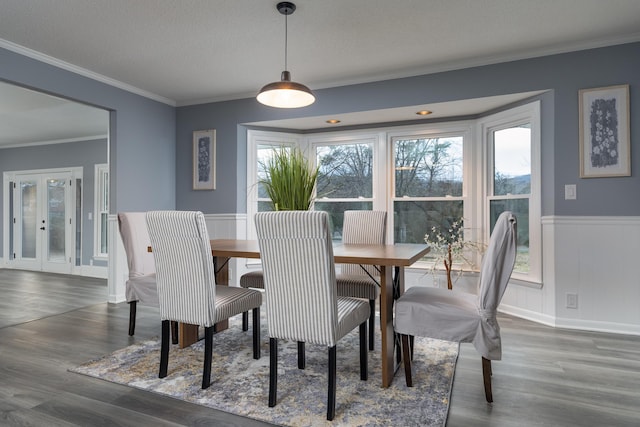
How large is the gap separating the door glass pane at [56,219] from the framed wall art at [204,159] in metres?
3.33

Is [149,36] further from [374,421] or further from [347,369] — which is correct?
[374,421]

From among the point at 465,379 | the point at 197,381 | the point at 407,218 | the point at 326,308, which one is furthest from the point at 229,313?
the point at 407,218

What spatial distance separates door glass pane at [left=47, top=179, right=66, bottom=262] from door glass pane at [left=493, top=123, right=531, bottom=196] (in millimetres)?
6717

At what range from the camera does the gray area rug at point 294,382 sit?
71.9 inches

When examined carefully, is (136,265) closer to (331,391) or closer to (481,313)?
(331,391)

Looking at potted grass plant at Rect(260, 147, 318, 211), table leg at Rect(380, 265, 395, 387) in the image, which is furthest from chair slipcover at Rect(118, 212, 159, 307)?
table leg at Rect(380, 265, 395, 387)

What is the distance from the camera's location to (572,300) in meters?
3.20

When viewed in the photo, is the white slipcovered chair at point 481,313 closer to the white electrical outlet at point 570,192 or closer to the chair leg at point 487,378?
the chair leg at point 487,378

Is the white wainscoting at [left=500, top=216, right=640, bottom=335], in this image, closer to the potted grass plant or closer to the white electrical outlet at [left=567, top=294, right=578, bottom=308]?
the white electrical outlet at [left=567, top=294, right=578, bottom=308]

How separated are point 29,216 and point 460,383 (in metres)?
7.73

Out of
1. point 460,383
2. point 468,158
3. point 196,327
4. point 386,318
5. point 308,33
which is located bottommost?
point 460,383


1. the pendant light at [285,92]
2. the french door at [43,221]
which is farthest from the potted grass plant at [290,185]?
the french door at [43,221]

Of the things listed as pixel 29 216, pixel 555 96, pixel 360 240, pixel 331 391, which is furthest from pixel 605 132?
pixel 29 216

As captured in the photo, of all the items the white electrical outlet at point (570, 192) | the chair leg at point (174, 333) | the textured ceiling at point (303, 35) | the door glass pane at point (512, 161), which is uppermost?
the textured ceiling at point (303, 35)
